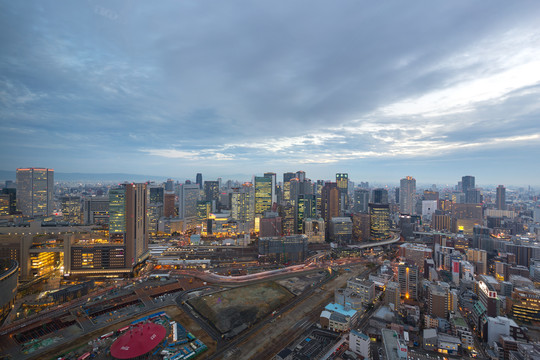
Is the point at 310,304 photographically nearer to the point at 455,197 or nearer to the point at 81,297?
the point at 81,297

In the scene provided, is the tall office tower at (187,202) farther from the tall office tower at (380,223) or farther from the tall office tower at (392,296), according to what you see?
the tall office tower at (392,296)

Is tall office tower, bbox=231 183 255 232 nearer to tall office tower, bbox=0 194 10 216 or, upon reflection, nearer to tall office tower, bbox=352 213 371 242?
tall office tower, bbox=352 213 371 242

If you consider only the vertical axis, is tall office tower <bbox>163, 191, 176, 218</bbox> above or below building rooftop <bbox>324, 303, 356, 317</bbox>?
above

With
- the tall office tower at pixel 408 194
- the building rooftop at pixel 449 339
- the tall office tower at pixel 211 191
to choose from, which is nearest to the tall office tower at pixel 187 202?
the tall office tower at pixel 211 191

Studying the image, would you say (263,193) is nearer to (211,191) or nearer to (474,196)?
(211,191)

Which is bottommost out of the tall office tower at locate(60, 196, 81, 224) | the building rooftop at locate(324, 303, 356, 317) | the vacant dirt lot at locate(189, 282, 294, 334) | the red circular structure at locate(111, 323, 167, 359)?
the vacant dirt lot at locate(189, 282, 294, 334)

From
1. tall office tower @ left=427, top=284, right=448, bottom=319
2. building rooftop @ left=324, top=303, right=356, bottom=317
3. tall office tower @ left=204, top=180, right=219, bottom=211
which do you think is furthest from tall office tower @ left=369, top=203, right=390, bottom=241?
tall office tower @ left=204, top=180, right=219, bottom=211
